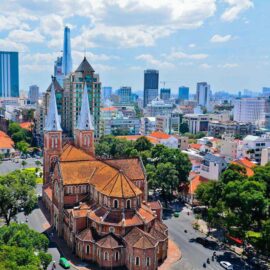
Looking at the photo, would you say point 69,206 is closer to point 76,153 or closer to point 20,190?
point 20,190

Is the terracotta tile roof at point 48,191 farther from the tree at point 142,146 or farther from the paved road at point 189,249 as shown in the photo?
the tree at point 142,146

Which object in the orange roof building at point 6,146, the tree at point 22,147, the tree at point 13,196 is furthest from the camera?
the orange roof building at point 6,146

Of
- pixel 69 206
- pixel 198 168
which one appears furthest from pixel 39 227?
pixel 198 168

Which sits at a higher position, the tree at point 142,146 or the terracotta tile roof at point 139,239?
the tree at point 142,146

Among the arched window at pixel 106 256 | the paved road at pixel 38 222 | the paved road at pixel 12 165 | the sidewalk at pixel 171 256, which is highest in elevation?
the paved road at pixel 12 165


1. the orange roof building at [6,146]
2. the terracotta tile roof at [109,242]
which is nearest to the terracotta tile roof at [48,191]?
the terracotta tile roof at [109,242]

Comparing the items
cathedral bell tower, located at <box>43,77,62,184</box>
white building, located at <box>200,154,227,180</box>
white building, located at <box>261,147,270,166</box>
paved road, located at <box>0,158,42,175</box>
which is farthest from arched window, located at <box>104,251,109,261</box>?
paved road, located at <box>0,158,42,175</box>
